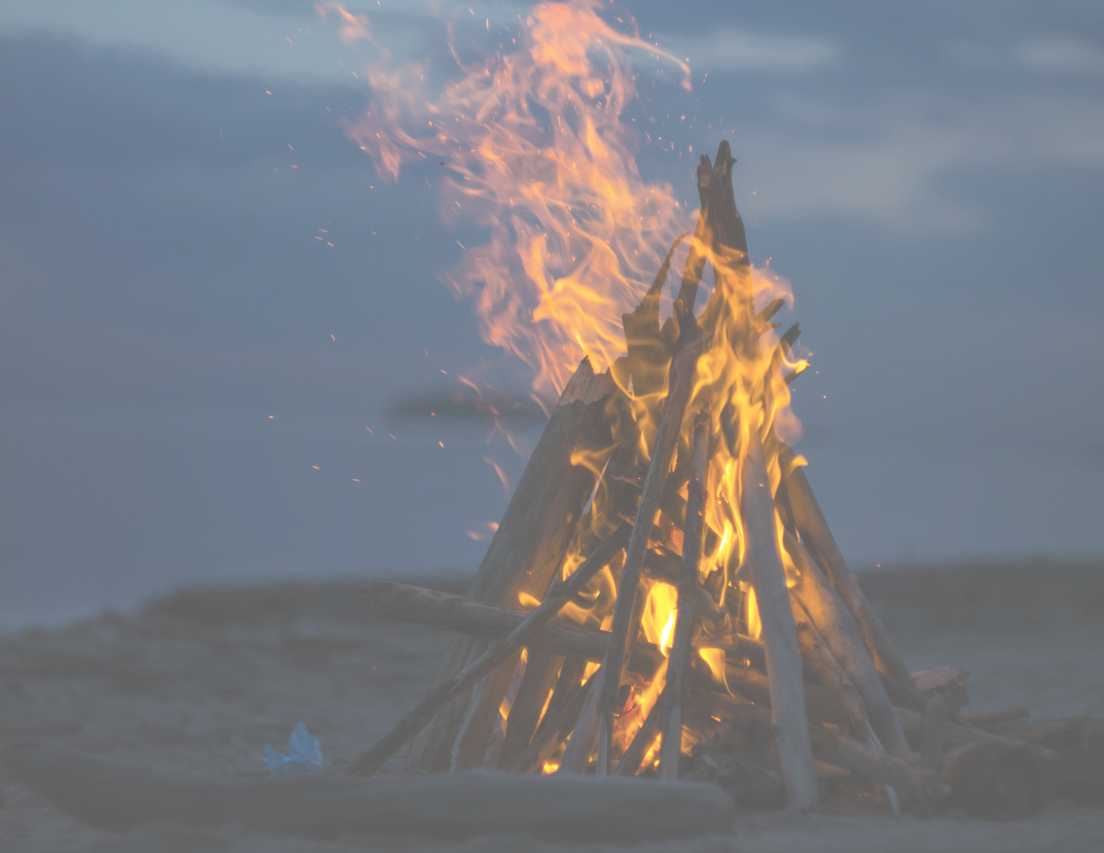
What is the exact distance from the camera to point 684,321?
18.9 feet

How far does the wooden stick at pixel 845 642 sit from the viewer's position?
5.53m

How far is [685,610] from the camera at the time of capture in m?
5.30

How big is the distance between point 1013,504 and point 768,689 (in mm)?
36100

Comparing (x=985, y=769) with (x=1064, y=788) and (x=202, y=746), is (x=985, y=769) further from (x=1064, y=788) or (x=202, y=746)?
(x=202, y=746)

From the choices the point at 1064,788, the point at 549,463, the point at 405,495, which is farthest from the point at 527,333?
the point at 405,495

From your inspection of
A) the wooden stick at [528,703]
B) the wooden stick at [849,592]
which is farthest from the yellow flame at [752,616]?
the wooden stick at [528,703]

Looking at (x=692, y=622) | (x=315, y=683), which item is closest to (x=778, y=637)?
(x=692, y=622)

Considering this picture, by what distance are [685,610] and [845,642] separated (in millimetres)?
755

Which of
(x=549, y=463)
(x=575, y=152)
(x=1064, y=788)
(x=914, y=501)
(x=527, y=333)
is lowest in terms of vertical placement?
(x=1064, y=788)

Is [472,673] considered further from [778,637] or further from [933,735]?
[933,735]

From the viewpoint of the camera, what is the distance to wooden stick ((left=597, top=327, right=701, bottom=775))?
17.0ft

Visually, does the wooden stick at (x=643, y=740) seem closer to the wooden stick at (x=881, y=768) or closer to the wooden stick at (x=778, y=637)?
the wooden stick at (x=778, y=637)

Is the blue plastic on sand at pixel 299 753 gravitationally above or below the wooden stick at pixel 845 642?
below

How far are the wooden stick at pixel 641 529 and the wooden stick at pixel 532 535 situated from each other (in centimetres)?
37
